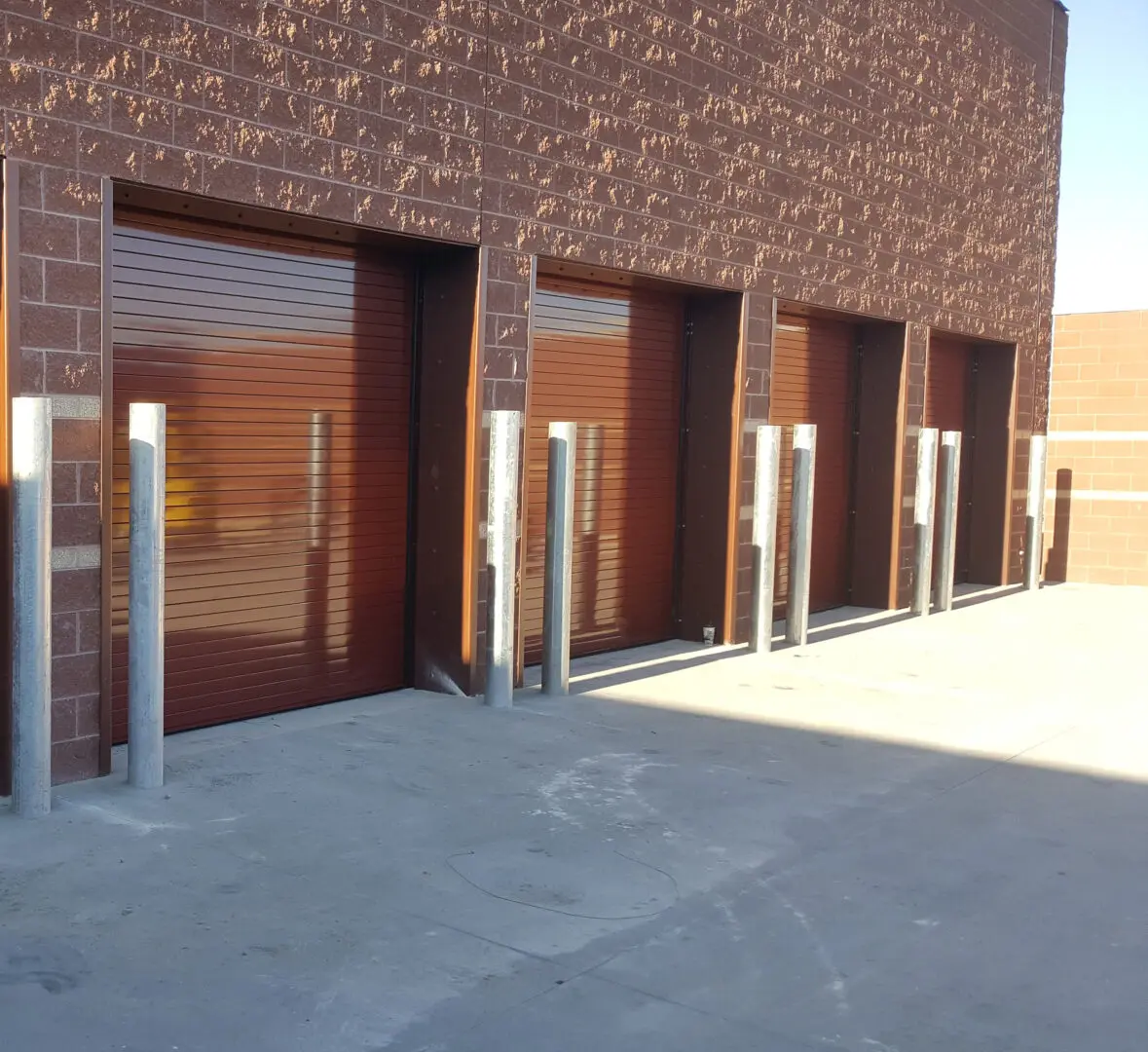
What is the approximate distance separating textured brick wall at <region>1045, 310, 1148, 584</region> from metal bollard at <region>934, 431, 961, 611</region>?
434cm

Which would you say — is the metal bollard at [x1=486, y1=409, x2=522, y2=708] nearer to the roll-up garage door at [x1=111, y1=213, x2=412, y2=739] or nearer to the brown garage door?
the roll-up garage door at [x1=111, y1=213, x2=412, y2=739]

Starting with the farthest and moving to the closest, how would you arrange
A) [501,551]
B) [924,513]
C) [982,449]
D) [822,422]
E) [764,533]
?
[982,449] < [822,422] < [924,513] < [764,533] < [501,551]

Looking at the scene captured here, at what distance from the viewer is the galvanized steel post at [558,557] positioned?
306 inches

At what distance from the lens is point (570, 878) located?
4734 mm

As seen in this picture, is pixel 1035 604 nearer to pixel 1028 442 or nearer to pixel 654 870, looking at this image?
pixel 1028 442

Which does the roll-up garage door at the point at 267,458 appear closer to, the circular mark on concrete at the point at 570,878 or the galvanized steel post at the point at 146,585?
the galvanized steel post at the point at 146,585

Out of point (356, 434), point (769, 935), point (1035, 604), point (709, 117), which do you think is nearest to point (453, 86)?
point (356, 434)

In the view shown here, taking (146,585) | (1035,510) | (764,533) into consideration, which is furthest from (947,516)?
(146,585)

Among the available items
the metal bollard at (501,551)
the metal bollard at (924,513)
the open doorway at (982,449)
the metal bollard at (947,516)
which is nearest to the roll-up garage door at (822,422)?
the metal bollard at (924,513)

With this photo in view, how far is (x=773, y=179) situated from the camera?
1037cm

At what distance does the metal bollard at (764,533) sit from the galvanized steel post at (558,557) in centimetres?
232

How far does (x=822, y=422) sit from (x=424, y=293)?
561 cm

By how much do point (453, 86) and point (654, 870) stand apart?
4.71 meters

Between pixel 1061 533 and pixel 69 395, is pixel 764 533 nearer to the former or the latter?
pixel 69 395
